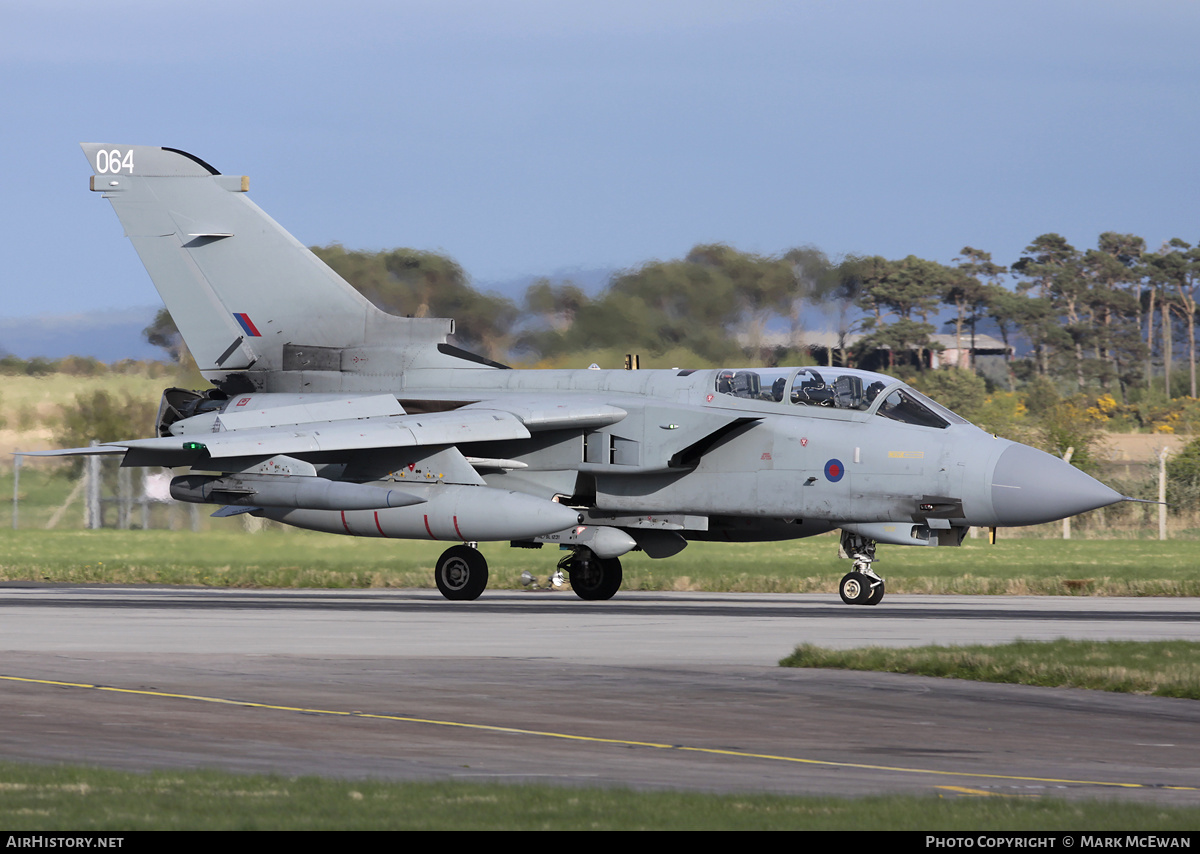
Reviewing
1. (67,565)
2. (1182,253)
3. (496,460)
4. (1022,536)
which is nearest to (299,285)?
(496,460)

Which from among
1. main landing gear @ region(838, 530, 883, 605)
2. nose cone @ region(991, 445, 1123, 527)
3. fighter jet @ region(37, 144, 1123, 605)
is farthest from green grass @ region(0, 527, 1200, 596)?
nose cone @ region(991, 445, 1123, 527)

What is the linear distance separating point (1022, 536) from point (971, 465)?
24254mm

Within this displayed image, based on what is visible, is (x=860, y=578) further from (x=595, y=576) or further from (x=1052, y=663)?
(x=1052, y=663)

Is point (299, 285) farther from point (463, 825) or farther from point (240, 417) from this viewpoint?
point (463, 825)

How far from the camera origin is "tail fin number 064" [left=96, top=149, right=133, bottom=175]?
2766 centimetres

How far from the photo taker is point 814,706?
1163 centimetres

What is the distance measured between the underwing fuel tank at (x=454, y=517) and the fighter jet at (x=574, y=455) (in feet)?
0.11

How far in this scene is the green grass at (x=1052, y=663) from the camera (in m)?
13.0

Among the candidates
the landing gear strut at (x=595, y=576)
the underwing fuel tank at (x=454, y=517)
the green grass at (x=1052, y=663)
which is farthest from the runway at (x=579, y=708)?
the landing gear strut at (x=595, y=576)

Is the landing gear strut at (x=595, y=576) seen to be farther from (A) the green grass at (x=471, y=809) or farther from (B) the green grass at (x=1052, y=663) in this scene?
(A) the green grass at (x=471, y=809)

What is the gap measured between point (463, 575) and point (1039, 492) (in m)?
8.23

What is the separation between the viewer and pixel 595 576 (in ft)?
82.1

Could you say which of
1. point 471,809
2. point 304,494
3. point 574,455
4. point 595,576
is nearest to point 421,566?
point 595,576

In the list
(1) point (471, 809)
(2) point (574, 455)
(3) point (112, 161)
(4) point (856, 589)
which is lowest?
(4) point (856, 589)
